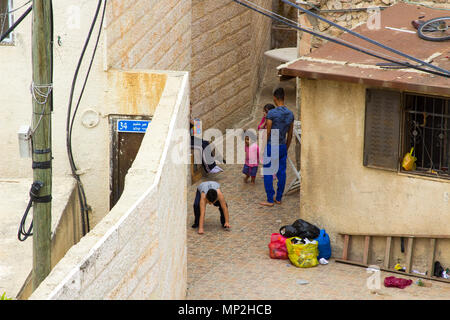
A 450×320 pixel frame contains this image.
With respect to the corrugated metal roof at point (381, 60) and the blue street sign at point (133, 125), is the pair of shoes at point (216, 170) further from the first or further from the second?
the corrugated metal roof at point (381, 60)

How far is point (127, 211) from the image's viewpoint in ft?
19.8

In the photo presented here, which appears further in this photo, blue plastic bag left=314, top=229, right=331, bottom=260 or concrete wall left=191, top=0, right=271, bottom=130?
concrete wall left=191, top=0, right=271, bottom=130

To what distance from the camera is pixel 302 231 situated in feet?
34.7

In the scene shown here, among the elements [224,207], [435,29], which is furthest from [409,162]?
[224,207]

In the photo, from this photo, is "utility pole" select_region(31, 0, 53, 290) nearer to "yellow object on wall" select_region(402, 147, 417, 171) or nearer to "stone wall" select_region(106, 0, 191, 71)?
"stone wall" select_region(106, 0, 191, 71)

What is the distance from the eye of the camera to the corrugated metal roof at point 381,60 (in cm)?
948

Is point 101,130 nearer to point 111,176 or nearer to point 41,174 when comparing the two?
point 111,176

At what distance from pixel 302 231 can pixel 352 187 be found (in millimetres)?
825

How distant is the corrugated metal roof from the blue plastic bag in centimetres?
199

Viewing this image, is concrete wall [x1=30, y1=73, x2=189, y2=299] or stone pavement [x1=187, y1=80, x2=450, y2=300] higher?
Answer: concrete wall [x1=30, y1=73, x2=189, y2=299]

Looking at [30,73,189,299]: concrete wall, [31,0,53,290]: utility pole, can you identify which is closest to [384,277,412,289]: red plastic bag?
[30,73,189,299]: concrete wall

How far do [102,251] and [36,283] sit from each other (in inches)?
95.3

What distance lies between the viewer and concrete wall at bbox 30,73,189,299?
5.23 m
